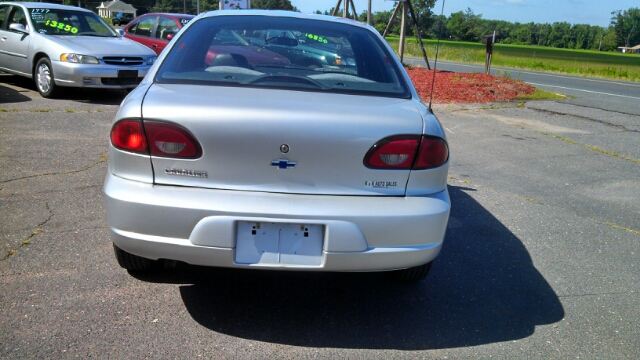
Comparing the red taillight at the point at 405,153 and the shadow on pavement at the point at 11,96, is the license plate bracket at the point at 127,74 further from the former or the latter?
the red taillight at the point at 405,153

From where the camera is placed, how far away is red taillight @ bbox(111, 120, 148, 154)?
9.57 ft

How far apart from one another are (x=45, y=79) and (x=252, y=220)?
8664 mm

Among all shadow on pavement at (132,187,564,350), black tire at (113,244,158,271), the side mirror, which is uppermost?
the side mirror

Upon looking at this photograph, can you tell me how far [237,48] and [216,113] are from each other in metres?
1.22

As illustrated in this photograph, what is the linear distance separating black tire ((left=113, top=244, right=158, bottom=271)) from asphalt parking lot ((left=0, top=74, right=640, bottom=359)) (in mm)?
132

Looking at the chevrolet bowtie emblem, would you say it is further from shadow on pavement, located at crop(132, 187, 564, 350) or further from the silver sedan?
shadow on pavement, located at crop(132, 187, 564, 350)

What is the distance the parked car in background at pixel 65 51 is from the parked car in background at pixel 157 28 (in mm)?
2152

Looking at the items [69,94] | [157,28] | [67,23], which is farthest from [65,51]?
[157,28]

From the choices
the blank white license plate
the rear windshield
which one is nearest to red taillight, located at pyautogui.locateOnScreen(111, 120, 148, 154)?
the rear windshield

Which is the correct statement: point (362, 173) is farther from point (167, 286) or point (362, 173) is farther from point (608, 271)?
point (608, 271)

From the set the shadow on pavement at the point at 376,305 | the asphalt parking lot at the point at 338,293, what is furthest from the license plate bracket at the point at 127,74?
the shadow on pavement at the point at 376,305

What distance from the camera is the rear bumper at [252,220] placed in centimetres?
281

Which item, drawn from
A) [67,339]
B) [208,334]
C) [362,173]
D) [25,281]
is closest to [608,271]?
[362,173]

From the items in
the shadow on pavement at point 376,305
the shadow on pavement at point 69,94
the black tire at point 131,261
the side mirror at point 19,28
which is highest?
the side mirror at point 19,28
